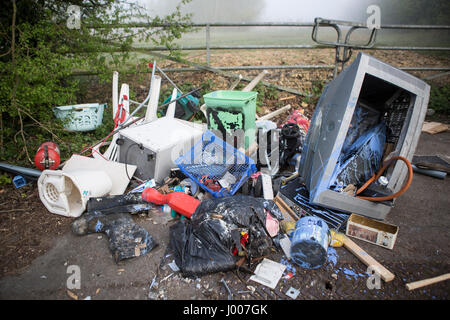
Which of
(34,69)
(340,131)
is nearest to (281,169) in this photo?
(340,131)

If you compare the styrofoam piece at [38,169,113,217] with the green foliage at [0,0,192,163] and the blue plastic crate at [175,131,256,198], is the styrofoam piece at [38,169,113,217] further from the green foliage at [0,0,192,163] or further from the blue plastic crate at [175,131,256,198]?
the green foliage at [0,0,192,163]

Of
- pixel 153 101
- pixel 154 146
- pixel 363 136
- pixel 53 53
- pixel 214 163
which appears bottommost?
pixel 214 163

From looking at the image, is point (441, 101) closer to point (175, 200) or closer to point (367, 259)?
point (367, 259)

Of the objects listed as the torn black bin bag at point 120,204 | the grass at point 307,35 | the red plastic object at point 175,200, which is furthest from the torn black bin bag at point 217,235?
the grass at point 307,35

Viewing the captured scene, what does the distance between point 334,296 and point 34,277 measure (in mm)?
2265

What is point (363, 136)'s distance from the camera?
9.49 ft

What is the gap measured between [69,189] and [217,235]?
1767mm

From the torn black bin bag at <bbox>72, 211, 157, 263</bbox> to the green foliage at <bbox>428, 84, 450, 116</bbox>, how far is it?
21.6 ft

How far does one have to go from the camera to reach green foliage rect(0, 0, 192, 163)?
10.6 feet

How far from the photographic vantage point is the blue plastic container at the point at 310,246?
192 cm

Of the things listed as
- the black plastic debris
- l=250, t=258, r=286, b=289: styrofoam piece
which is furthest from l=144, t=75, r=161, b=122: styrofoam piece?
l=250, t=258, r=286, b=289: styrofoam piece

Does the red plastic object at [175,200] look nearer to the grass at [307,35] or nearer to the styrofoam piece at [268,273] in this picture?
the styrofoam piece at [268,273]

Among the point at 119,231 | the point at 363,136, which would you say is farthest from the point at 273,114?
the point at 119,231
